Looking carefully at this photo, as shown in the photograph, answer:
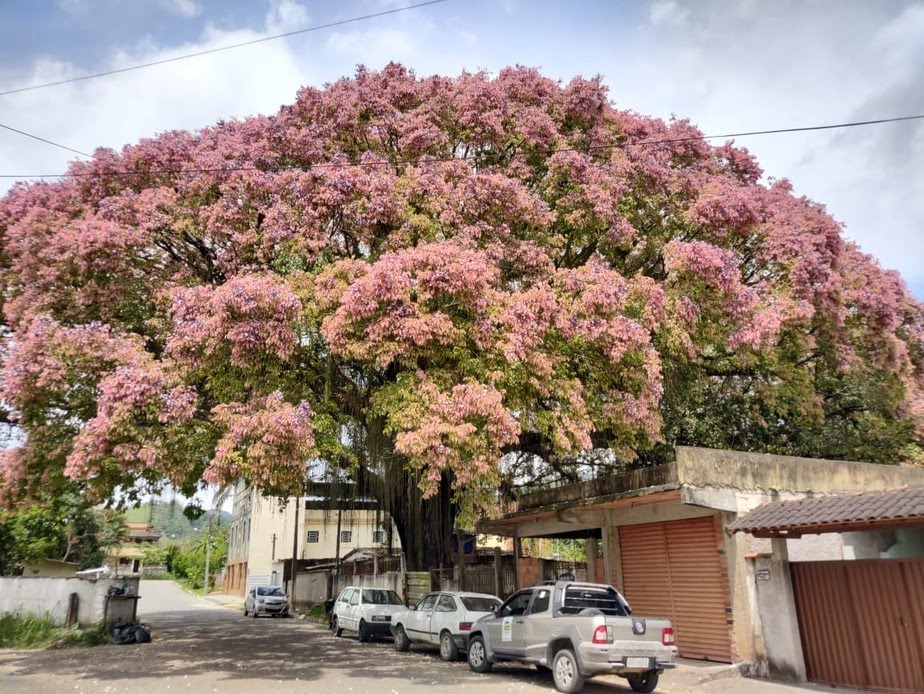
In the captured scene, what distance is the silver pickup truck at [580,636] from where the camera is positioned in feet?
32.6

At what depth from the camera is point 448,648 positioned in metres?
14.6

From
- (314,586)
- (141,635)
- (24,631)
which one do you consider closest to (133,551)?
(314,586)

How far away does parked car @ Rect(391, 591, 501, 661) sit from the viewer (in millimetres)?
14430

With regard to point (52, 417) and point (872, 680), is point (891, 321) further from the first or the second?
point (52, 417)

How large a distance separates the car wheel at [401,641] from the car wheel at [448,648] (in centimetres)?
219

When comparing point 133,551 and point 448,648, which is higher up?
point 133,551

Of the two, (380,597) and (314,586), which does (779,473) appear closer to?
(380,597)

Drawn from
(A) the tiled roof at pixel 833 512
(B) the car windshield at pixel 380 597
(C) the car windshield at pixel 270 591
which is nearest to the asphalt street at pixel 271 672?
(B) the car windshield at pixel 380 597

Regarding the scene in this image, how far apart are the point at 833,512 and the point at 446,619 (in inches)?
328

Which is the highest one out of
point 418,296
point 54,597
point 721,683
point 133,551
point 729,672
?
point 418,296

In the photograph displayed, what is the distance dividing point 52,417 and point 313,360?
17.7ft

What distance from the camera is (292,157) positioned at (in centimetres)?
1490

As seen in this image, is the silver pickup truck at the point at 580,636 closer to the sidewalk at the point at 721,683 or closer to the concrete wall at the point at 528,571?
the sidewalk at the point at 721,683

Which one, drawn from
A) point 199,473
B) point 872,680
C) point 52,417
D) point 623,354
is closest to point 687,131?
point 623,354
